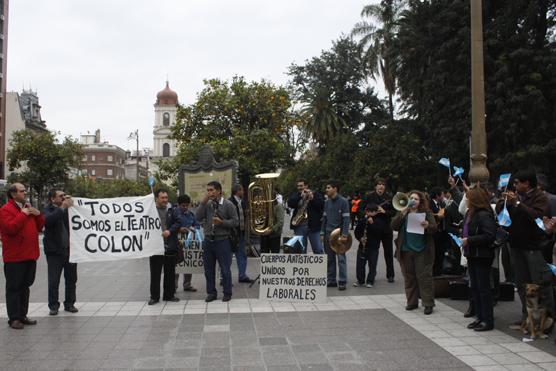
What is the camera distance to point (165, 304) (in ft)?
29.0

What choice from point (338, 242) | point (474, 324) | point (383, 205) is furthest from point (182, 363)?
point (383, 205)

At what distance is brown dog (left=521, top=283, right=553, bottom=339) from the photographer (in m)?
6.44

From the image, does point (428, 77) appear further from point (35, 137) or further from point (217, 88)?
point (35, 137)

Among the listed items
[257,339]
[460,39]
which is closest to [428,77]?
[460,39]

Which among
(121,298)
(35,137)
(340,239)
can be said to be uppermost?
(35,137)

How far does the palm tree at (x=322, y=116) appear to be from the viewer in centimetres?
4834

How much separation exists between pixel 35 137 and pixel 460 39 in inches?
1209

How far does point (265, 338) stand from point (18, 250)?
11.4ft

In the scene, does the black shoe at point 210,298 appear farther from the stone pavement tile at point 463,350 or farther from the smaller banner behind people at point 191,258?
the stone pavement tile at point 463,350

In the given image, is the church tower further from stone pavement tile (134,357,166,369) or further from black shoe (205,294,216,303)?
stone pavement tile (134,357,166,369)

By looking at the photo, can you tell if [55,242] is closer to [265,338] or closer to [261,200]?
[265,338]

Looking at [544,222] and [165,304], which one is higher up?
[544,222]

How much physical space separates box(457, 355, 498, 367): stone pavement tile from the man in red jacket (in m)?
5.56

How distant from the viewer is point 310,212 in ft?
35.7
